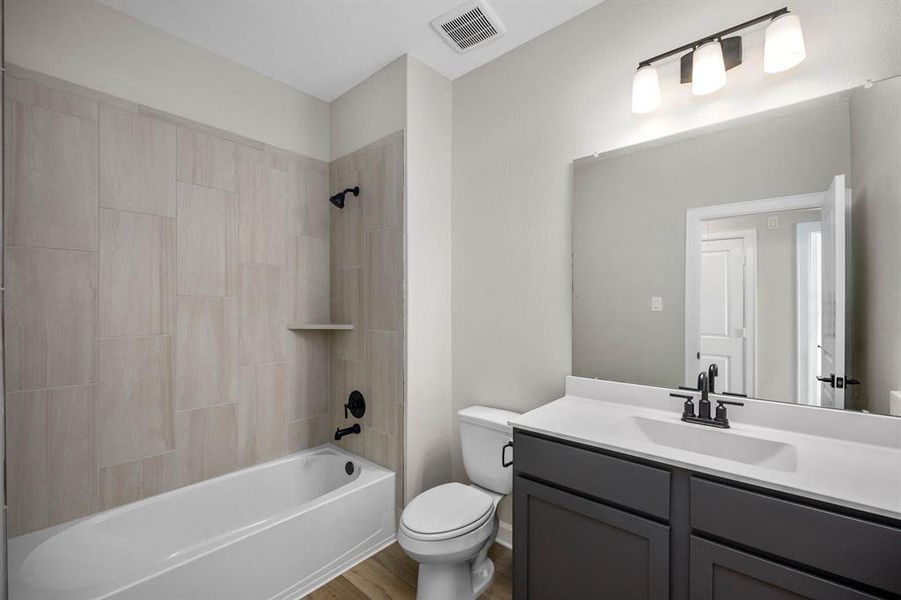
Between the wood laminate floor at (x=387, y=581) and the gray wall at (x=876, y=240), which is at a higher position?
the gray wall at (x=876, y=240)

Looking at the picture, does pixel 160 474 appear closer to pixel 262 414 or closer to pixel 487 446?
pixel 262 414

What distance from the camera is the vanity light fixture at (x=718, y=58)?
1.28 metres

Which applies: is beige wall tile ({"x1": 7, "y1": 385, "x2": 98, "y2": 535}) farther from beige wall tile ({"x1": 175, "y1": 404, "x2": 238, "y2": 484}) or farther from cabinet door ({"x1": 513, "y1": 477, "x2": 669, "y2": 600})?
cabinet door ({"x1": 513, "y1": 477, "x2": 669, "y2": 600})

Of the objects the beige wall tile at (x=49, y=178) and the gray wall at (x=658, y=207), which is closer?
the gray wall at (x=658, y=207)

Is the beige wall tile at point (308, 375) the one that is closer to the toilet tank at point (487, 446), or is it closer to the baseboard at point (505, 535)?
the toilet tank at point (487, 446)

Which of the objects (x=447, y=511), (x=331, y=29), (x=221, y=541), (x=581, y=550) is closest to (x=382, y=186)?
(x=331, y=29)

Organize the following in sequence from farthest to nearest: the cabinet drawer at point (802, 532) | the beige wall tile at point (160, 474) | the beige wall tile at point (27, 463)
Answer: the beige wall tile at point (160, 474)
the beige wall tile at point (27, 463)
the cabinet drawer at point (802, 532)

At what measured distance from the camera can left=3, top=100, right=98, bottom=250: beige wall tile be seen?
1.57m

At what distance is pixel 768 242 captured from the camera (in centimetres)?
137

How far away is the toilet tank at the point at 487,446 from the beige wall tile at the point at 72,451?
1.69 m

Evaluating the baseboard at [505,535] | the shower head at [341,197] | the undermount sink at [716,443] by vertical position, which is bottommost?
the baseboard at [505,535]

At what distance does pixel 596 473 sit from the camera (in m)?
1.25

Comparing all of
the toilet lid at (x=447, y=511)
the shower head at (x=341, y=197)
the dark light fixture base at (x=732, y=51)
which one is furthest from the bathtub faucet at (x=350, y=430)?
the dark light fixture base at (x=732, y=51)

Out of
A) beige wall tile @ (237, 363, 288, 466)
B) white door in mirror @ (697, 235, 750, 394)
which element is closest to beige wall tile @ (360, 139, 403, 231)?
beige wall tile @ (237, 363, 288, 466)
